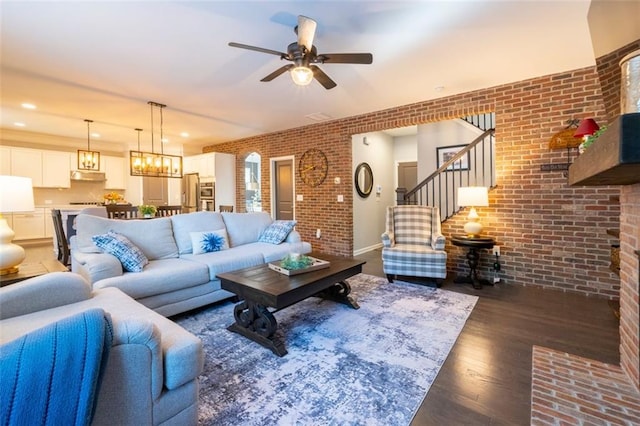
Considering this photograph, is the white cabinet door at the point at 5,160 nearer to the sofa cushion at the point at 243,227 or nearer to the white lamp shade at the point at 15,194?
the sofa cushion at the point at 243,227

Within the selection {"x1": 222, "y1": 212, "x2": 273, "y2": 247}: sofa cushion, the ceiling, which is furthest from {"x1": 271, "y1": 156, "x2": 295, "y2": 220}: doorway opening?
{"x1": 222, "y1": 212, "x2": 273, "y2": 247}: sofa cushion

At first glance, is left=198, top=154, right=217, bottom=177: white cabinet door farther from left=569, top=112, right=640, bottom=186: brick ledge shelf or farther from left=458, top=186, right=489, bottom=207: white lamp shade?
left=569, top=112, right=640, bottom=186: brick ledge shelf

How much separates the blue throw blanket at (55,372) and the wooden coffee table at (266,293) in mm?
1219

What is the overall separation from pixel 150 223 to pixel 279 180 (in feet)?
11.5

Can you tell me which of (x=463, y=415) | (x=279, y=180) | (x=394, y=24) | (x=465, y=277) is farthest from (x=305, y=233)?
(x=463, y=415)

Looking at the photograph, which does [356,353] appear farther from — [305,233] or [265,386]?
[305,233]

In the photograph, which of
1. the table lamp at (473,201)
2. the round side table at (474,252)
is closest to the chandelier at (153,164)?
the table lamp at (473,201)

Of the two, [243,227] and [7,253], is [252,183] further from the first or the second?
[7,253]

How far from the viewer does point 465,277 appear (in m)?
3.92

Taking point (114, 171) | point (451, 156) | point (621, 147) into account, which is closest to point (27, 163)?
point (114, 171)

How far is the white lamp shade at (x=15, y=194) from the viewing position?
1.96 metres

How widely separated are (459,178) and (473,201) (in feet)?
6.03

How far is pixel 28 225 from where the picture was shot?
6.23 meters

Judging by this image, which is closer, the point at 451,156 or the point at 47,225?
the point at 451,156
